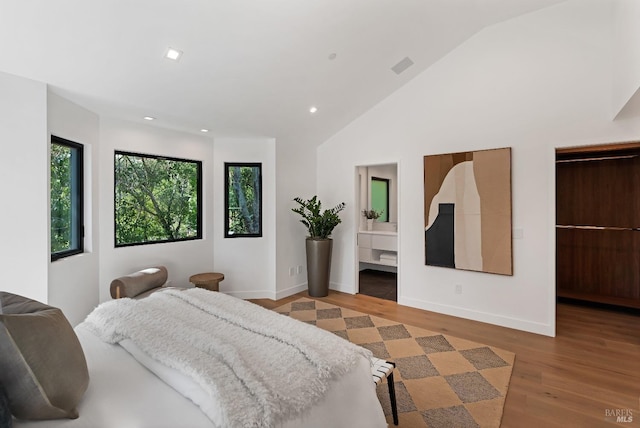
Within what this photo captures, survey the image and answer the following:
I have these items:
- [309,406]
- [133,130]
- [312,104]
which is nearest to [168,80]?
[133,130]

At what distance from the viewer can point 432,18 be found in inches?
123

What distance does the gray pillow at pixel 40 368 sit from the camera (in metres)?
0.98

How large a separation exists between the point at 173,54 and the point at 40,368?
7.84 ft

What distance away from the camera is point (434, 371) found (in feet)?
8.31

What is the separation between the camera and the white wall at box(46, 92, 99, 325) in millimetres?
2699

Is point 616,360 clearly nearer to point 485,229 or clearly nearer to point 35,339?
point 485,229

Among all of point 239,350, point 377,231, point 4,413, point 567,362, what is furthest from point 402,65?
point 4,413

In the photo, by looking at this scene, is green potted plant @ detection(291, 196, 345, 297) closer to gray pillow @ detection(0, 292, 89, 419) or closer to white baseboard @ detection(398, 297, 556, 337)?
white baseboard @ detection(398, 297, 556, 337)

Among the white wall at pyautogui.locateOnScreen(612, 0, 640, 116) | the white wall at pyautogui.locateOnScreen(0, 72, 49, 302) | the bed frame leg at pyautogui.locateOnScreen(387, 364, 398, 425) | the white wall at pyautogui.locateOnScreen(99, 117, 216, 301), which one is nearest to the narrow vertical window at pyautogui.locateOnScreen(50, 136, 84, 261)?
the white wall at pyautogui.locateOnScreen(99, 117, 216, 301)

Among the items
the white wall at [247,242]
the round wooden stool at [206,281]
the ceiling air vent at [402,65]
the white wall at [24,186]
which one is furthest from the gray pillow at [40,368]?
the ceiling air vent at [402,65]

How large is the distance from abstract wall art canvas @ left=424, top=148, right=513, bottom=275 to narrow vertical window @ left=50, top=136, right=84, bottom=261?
4.03 meters

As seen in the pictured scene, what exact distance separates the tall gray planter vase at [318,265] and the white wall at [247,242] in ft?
1.78

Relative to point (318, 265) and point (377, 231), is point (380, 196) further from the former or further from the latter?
point (318, 265)

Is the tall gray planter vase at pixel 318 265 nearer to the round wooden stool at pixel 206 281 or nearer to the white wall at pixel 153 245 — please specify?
the round wooden stool at pixel 206 281
